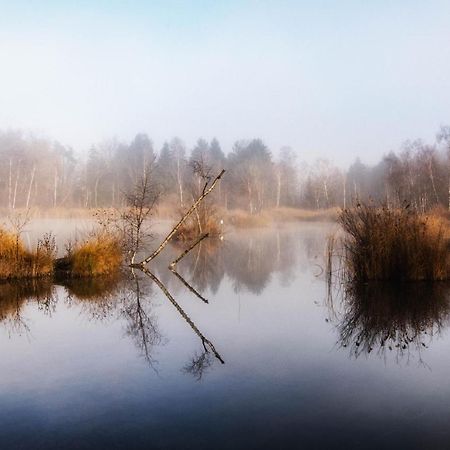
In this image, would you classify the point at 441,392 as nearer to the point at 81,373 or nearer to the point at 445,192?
the point at 81,373

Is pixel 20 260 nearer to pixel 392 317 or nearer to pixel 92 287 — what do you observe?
pixel 92 287

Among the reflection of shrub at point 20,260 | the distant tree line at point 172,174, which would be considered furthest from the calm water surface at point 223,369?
the distant tree line at point 172,174

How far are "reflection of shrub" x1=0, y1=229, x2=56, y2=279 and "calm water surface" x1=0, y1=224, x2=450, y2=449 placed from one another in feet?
4.35

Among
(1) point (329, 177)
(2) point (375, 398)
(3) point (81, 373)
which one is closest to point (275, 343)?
(2) point (375, 398)

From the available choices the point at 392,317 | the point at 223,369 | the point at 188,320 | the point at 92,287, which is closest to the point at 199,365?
the point at 223,369

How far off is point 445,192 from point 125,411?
38490mm

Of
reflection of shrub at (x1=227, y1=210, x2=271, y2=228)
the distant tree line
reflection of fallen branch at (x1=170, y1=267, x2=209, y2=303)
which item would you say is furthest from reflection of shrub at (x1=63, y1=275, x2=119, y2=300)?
the distant tree line

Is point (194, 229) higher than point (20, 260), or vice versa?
point (194, 229)

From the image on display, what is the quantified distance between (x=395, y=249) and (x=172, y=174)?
4353cm

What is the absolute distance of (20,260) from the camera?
11.5 metres

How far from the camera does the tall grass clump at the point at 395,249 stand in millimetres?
10398

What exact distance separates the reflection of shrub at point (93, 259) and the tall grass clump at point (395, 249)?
224 inches

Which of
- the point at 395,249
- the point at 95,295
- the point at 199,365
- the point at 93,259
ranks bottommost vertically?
the point at 199,365

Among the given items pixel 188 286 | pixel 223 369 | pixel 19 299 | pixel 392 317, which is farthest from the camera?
pixel 188 286
